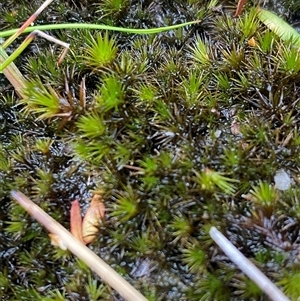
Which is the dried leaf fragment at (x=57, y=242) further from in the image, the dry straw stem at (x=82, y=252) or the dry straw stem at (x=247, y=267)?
the dry straw stem at (x=247, y=267)

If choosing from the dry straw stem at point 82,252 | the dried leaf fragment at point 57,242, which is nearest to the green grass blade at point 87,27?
the dry straw stem at point 82,252

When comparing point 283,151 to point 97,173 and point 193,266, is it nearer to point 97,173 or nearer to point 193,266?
point 193,266

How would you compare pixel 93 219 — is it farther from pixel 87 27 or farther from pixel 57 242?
pixel 87 27

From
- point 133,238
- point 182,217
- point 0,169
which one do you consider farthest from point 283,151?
point 0,169

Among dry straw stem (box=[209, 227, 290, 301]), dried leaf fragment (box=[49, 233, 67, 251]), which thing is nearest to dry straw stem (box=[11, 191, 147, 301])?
dried leaf fragment (box=[49, 233, 67, 251])

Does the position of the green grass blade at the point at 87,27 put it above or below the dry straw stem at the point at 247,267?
above

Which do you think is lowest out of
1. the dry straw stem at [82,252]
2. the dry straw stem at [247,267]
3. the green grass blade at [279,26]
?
the dry straw stem at [82,252]
